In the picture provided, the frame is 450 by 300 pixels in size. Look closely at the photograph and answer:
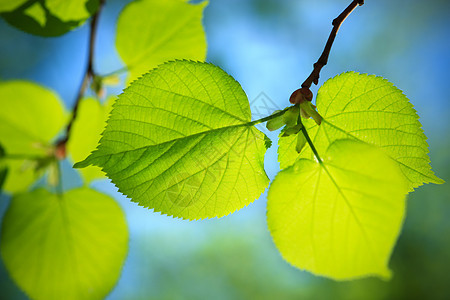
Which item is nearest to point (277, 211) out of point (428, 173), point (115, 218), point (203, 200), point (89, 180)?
point (203, 200)

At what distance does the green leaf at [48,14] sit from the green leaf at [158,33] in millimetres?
182

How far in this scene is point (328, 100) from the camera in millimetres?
498

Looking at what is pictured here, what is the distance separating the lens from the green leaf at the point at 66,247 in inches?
32.2

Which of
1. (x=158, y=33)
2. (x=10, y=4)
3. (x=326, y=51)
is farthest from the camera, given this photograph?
(x=158, y=33)

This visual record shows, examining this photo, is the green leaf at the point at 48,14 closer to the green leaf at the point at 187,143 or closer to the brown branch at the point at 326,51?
the green leaf at the point at 187,143

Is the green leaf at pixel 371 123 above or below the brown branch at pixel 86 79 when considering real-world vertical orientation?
above

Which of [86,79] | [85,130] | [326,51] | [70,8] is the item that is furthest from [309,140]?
[85,130]

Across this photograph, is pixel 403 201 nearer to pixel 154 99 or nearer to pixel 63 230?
pixel 154 99

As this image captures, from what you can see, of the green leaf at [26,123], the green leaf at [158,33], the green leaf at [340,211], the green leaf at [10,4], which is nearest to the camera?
the green leaf at [340,211]

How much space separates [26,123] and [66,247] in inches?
15.2

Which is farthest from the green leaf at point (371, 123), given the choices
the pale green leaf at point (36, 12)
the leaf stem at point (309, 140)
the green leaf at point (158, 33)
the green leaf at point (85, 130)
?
the green leaf at point (85, 130)

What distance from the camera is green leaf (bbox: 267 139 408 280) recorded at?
0.37 m

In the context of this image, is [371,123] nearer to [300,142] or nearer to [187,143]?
Result: [300,142]

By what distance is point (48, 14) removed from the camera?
2.03 ft
